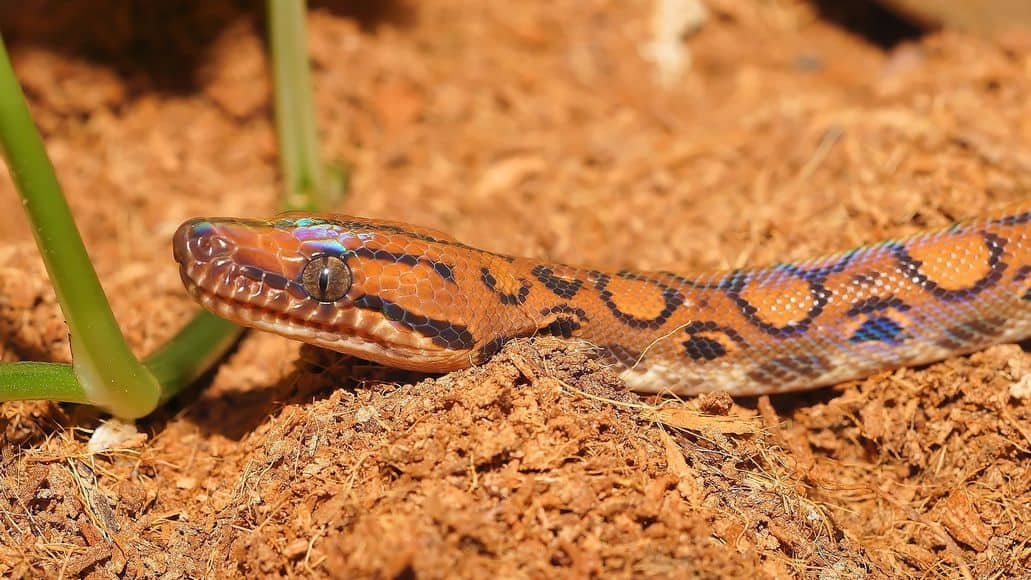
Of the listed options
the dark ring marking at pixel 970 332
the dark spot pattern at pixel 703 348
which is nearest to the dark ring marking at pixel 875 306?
the dark ring marking at pixel 970 332

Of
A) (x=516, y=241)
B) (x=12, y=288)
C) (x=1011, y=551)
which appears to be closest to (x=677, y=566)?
(x=1011, y=551)

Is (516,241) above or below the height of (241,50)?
below

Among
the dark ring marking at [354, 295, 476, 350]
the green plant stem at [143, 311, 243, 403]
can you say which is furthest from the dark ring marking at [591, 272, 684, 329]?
the green plant stem at [143, 311, 243, 403]

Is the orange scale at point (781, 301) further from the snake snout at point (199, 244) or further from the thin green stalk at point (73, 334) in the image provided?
the thin green stalk at point (73, 334)

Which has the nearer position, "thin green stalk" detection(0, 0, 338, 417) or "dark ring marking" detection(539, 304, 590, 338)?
"thin green stalk" detection(0, 0, 338, 417)

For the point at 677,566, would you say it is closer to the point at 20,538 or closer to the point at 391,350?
the point at 391,350

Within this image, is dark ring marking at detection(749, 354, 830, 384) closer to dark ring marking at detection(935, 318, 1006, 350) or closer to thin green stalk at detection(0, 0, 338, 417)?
dark ring marking at detection(935, 318, 1006, 350)

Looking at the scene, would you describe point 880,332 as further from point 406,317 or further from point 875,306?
point 406,317
